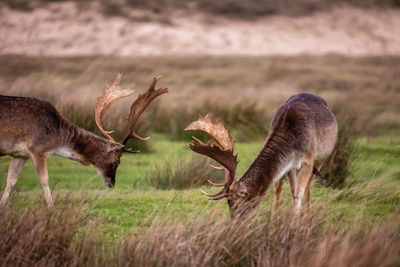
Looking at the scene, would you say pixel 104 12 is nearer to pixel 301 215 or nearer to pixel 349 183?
pixel 349 183

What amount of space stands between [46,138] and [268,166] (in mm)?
3394

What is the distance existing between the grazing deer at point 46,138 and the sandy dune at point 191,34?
40.4 m

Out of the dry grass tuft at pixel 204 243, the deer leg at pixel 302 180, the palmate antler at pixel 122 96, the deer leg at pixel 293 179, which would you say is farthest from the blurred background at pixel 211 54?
the dry grass tuft at pixel 204 243

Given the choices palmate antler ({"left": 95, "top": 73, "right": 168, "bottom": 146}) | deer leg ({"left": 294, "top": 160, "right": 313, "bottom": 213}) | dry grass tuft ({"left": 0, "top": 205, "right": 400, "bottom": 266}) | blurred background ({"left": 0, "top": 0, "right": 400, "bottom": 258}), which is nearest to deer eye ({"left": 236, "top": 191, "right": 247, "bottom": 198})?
dry grass tuft ({"left": 0, "top": 205, "right": 400, "bottom": 266})

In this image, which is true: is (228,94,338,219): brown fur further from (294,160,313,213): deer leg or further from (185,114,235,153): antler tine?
(185,114,235,153): antler tine

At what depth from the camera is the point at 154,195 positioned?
11898mm

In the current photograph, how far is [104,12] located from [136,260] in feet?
197

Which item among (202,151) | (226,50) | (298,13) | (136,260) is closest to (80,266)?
(136,260)

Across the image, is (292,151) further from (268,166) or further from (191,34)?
(191,34)

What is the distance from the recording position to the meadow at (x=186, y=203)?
785 cm

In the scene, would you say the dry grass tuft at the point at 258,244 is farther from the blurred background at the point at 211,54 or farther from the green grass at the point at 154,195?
the blurred background at the point at 211,54

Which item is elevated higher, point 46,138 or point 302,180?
point 302,180

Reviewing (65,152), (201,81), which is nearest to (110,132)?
(65,152)

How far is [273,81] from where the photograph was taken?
37469mm
